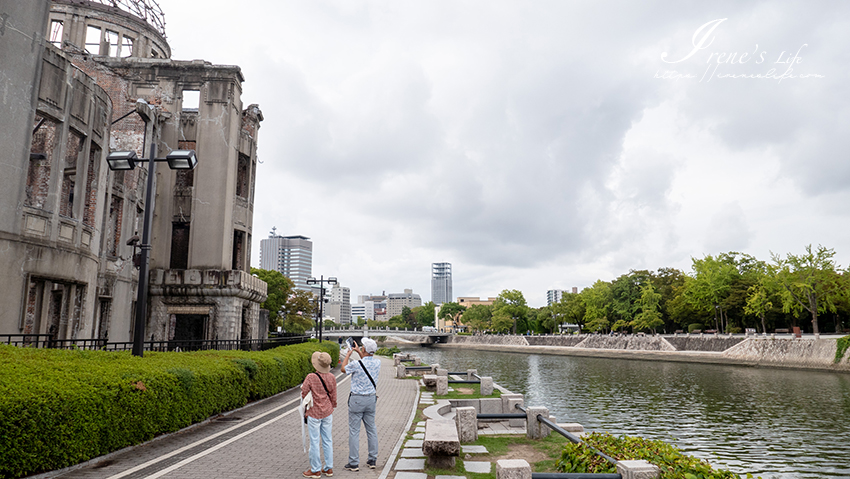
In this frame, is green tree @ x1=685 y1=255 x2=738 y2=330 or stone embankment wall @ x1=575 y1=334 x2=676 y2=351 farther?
green tree @ x1=685 y1=255 x2=738 y2=330

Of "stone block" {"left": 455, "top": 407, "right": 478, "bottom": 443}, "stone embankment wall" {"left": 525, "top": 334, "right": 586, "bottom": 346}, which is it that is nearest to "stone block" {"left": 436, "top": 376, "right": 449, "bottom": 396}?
"stone block" {"left": 455, "top": 407, "right": 478, "bottom": 443}

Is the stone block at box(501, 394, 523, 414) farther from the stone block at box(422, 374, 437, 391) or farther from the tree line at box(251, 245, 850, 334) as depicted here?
the tree line at box(251, 245, 850, 334)

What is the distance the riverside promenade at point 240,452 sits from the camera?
707 cm

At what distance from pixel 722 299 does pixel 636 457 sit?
60261 mm

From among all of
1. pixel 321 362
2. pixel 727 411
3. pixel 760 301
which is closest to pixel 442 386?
pixel 321 362

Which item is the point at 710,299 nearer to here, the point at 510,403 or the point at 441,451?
the point at 510,403

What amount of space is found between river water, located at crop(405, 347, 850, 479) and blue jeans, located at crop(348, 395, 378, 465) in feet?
32.3

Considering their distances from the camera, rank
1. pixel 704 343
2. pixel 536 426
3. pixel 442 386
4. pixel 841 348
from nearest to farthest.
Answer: pixel 536 426, pixel 442 386, pixel 841 348, pixel 704 343

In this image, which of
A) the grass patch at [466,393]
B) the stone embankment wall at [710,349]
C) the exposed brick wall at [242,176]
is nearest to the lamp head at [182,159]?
the grass patch at [466,393]

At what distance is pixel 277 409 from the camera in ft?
43.6

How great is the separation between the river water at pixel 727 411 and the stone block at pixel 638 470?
348 inches

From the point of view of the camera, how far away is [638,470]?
5.46 m

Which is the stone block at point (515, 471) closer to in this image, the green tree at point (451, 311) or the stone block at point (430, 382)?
the stone block at point (430, 382)

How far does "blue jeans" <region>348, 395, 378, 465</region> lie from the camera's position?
7.36 metres
